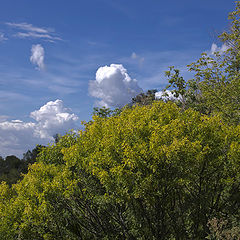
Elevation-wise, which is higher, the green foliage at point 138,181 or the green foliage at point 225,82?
the green foliage at point 225,82

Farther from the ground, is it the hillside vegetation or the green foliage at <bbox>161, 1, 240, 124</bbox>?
the green foliage at <bbox>161, 1, 240, 124</bbox>

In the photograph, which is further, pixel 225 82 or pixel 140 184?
pixel 225 82

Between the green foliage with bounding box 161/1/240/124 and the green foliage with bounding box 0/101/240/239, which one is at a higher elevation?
the green foliage with bounding box 161/1/240/124

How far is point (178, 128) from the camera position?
12773 millimetres

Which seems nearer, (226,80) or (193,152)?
(193,152)

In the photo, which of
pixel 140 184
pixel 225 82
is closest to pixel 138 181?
pixel 140 184

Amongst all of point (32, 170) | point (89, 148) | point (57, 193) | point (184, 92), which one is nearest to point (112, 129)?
point (89, 148)

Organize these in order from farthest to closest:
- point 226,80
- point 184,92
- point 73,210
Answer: point 184,92 < point 226,80 < point 73,210

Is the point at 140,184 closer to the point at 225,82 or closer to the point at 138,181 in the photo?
the point at 138,181

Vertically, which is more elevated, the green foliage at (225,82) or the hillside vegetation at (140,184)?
the green foliage at (225,82)

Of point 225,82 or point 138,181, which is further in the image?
point 225,82

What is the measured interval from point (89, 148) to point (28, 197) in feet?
12.7

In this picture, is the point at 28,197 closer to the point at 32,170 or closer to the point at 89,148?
the point at 32,170

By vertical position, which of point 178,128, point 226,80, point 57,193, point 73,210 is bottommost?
point 73,210
